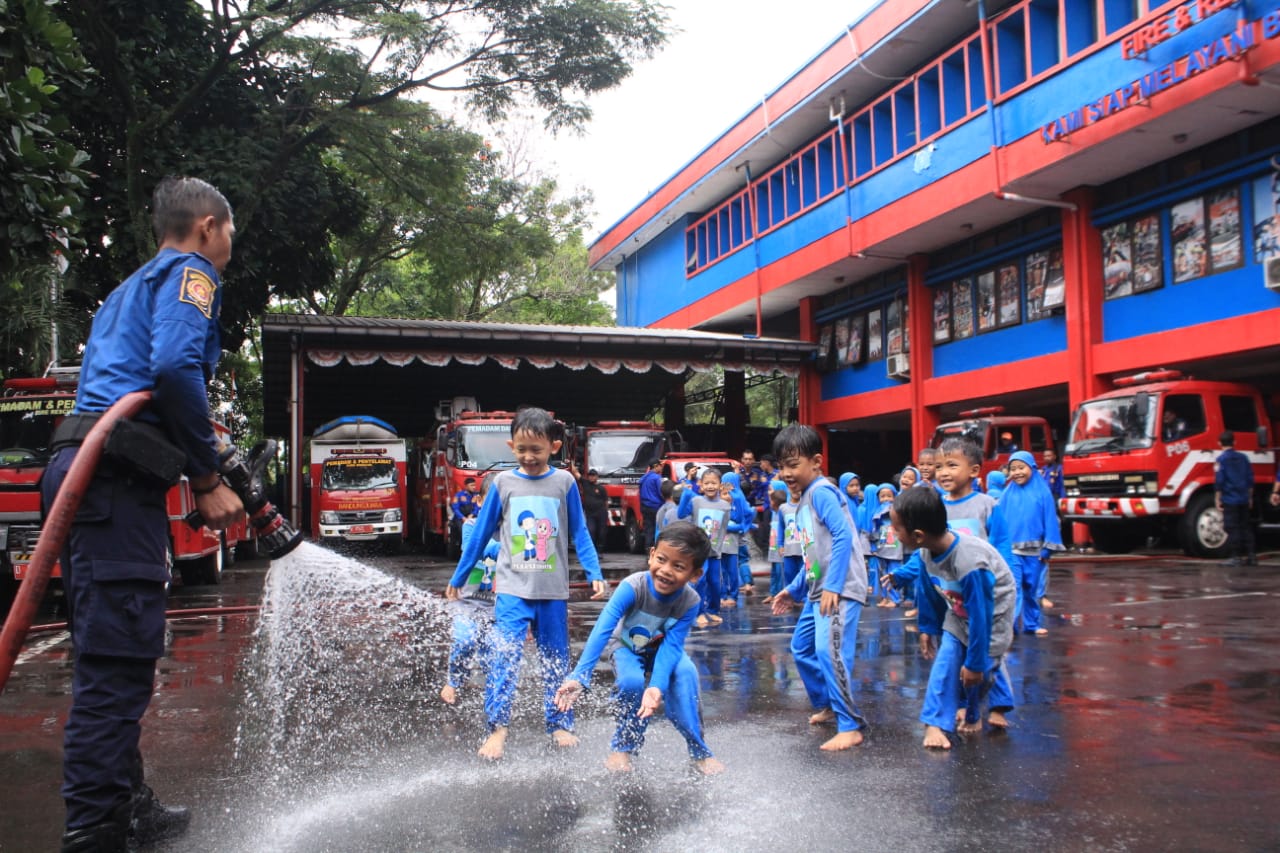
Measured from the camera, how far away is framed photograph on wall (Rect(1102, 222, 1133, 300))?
18547 millimetres

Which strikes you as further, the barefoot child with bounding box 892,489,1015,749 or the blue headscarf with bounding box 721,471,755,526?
the blue headscarf with bounding box 721,471,755,526

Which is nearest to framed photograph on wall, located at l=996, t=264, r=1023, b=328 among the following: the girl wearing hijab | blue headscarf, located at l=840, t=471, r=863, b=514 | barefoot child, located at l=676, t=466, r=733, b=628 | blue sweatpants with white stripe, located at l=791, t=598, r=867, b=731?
blue headscarf, located at l=840, t=471, r=863, b=514

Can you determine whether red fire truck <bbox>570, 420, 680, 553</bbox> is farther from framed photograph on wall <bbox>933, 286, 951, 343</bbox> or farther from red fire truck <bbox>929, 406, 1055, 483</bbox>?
framed photograph on wall <bbox>933, 286, 951, 343</bbox>

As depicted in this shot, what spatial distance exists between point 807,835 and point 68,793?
92.8 inches

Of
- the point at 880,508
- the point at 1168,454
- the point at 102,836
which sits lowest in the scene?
the point at 102,836

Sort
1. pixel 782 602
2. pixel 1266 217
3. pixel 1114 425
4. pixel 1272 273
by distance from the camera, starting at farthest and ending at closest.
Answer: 1. pixel 1114 425
2. pixel 1266 217
3. pixel 1272 273
4. pixel 782 602

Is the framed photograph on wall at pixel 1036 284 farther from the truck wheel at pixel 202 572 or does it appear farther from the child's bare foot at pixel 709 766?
the child's bare foot at pixel 709 766

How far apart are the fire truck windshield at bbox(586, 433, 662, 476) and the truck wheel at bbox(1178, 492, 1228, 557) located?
31.0 feet

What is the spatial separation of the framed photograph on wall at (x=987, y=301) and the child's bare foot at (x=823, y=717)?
17763 mm

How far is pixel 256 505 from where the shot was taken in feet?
11.9

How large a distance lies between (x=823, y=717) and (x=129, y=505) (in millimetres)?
3628

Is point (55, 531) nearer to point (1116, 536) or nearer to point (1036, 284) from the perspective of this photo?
point (1116, 536)

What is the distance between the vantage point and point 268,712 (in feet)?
20.2

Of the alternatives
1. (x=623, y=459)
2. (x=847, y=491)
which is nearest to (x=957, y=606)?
(x=847, y=491)
